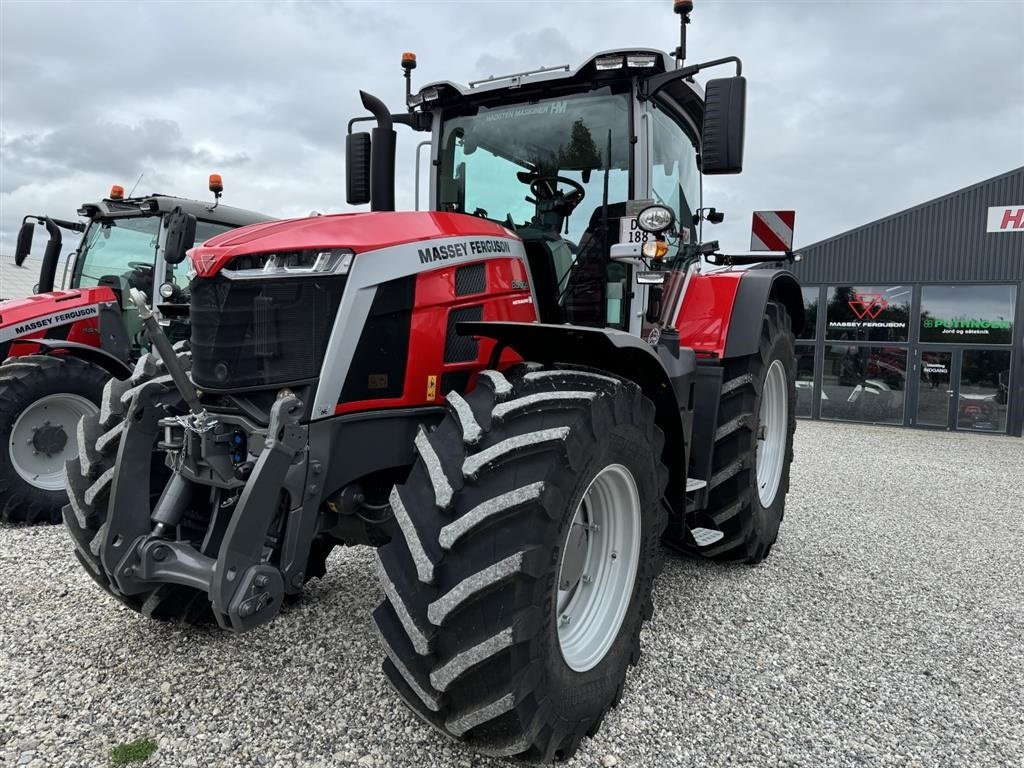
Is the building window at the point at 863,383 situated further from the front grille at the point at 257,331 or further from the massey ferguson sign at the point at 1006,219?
the front grille at the point at 257,331

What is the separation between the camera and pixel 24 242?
5.86 m

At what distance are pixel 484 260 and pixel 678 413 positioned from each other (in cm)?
97

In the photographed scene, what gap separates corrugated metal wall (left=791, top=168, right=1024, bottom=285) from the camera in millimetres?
11914

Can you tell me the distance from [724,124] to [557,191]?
0.76m

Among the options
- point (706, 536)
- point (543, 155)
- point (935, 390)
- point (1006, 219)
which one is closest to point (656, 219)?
point (543, 155)

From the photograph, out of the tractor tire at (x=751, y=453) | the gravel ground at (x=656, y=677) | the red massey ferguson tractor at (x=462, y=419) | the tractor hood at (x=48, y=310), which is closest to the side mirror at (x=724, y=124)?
the red massey ferguson tractor at (x=462, y=419)

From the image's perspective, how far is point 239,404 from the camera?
220 cm

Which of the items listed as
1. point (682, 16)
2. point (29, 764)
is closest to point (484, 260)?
point (682, 16)

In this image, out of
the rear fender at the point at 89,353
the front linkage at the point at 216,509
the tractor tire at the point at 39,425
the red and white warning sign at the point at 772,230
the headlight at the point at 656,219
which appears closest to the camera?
the front linkage at the point at 216,509

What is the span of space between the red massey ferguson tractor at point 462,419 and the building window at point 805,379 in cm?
1094

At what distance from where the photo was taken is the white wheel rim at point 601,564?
238 cm

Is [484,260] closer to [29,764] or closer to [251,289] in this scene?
[251,289]

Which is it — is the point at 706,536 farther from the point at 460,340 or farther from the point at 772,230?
the point at 772,230

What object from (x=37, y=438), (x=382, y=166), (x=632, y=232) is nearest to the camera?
(x=632, y=232)
